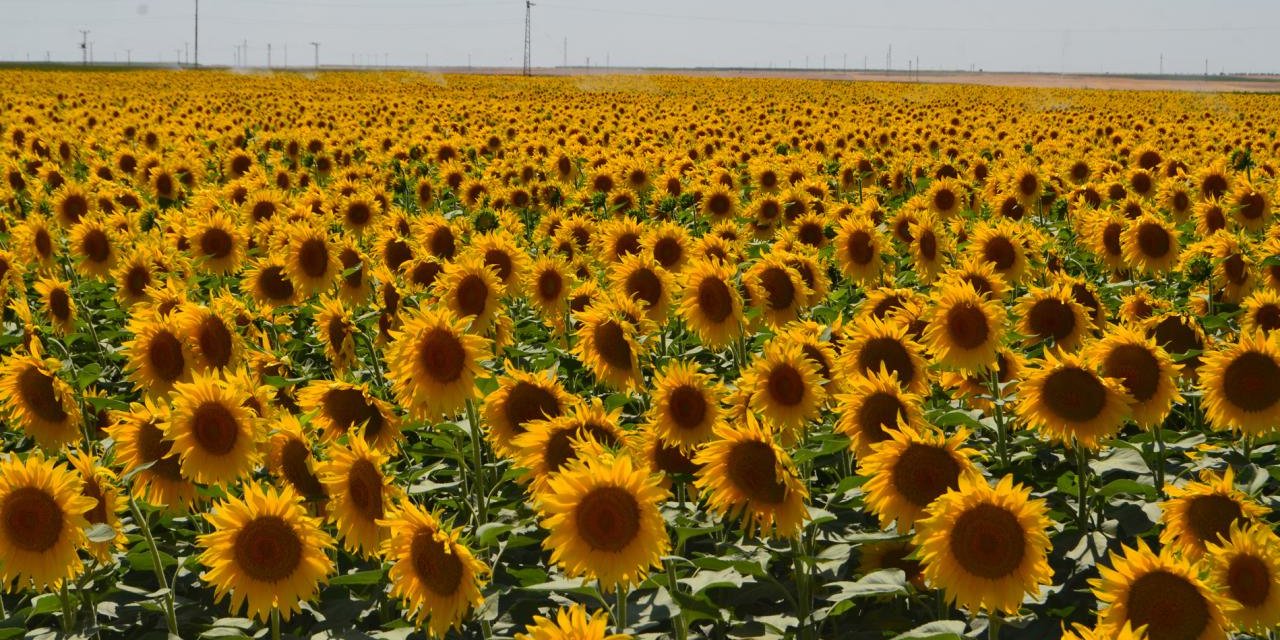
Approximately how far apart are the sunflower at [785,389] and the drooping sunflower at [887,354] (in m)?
0.41

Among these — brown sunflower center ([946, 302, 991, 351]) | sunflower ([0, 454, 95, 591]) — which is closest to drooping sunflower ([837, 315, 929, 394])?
brown sunflower center ([946, 302, 991, 351])

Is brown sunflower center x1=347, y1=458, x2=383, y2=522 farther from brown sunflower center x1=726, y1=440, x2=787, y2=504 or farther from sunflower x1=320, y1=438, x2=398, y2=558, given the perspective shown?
brown sunflower center x1=726, y1=440, x2=787, y2=504

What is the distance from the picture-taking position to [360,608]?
4.78 m

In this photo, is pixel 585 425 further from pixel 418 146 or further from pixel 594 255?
pixel 418 146

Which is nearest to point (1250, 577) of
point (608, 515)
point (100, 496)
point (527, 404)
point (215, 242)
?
point (608, 515)

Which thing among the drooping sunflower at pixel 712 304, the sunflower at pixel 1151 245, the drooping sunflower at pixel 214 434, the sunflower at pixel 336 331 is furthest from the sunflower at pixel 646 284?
the sunflower at pixel 1151 245

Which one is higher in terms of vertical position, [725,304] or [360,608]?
[725,304]

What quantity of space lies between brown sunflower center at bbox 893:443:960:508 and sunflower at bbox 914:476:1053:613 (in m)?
0.38

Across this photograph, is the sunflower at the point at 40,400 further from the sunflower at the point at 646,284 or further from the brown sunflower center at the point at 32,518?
the sunflower at the point at 646,284

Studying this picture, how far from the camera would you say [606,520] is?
140 inches

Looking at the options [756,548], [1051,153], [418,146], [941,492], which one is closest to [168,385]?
[756,548]

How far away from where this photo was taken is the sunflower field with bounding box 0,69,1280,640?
3734mm

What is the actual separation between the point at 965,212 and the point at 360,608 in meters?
9.85

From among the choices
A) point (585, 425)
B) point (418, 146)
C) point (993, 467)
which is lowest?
point (993, 467)
